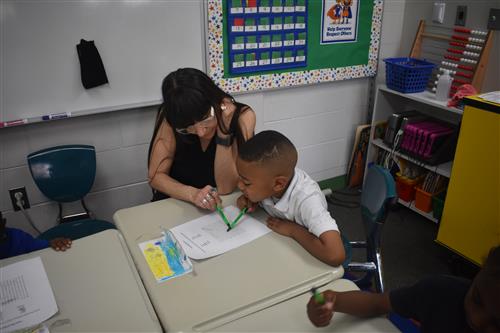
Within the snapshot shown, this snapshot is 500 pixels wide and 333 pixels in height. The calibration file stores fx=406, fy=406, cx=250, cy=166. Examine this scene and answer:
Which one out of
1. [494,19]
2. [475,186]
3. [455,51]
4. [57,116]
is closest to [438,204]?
[475,186]

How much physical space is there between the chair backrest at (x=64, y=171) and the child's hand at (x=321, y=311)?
5.12 feet

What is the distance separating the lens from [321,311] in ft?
3.25

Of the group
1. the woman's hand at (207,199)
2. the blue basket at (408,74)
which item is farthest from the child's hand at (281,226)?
the blue basket at (408,74)

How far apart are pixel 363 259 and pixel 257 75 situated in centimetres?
134

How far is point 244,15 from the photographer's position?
244cm

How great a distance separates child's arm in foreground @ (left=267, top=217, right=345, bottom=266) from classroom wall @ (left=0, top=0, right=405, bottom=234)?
4.50 feet

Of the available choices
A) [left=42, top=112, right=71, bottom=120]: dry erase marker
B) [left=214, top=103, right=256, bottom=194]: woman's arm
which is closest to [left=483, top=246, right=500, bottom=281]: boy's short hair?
[left=214, top=103, right=256, bottom=194]: woman's arm

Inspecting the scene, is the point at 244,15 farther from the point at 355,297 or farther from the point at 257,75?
the point at 355,297

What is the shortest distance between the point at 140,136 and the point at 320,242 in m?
1.52

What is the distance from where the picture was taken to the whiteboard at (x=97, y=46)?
6.34 feet

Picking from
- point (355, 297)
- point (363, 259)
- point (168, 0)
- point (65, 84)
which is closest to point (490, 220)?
point (363, 259)

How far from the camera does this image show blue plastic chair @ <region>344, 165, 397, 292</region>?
1.50 m

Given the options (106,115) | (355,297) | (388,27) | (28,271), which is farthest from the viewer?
(388,27)

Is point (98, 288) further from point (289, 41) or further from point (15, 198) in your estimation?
point (289, 41)
